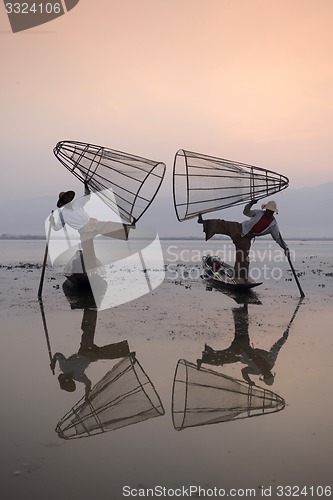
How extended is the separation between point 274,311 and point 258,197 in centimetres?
385

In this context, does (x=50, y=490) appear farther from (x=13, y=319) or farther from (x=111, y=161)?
(x=111, y=161)

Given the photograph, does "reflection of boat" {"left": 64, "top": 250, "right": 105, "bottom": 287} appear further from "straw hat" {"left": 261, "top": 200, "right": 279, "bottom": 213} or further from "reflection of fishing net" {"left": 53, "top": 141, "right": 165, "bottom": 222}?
"straw hat" {"left": 261, "top": 200, "right": 279, "bottom": 213}

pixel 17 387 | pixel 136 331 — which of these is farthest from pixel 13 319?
pixel 17 387

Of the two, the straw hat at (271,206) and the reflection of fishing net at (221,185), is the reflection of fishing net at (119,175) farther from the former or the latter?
the straw hat at (271,206)

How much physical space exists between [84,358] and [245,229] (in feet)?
26.3

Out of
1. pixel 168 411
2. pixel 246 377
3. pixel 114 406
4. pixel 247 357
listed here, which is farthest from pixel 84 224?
pixel 168 411

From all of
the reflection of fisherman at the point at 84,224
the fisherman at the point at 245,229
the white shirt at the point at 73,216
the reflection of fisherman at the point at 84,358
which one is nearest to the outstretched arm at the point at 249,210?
the fisherman at the point at 245,229

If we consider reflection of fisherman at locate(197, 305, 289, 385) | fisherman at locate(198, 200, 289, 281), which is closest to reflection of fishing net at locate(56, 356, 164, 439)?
reflection of fisherman at locate(197, 305, 289, 385)

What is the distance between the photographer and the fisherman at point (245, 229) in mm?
12656

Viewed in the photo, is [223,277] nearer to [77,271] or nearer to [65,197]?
[77,271]

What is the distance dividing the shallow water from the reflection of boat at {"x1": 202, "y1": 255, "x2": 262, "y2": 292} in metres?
3.33

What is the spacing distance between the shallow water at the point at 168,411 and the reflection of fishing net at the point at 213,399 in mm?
23

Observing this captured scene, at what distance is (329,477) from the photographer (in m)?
3.20

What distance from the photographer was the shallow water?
3150 mm
